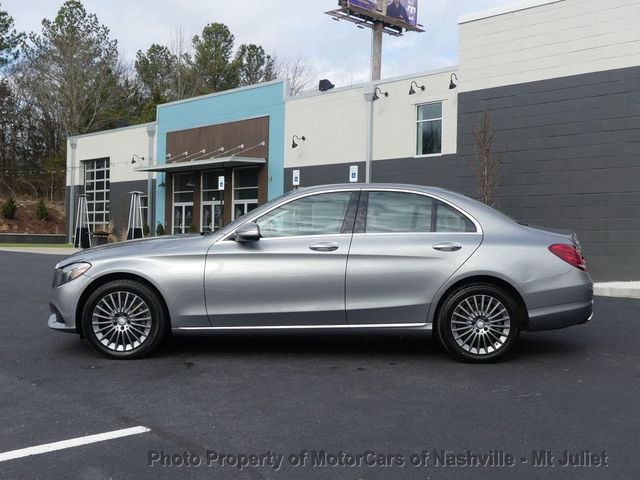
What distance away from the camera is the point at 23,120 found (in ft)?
167

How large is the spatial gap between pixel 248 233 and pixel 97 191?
104 ft

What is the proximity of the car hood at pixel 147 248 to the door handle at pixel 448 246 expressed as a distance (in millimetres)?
1970

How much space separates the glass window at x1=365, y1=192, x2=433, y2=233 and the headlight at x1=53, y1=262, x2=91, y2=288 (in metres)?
2.55

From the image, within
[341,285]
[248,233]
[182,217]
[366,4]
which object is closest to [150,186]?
[182,217]

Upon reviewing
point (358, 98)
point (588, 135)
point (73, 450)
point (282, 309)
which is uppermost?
point (358, 98)

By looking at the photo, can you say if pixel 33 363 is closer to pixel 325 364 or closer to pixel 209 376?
pixel 209 376

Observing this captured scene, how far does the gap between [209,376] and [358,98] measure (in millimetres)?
17737

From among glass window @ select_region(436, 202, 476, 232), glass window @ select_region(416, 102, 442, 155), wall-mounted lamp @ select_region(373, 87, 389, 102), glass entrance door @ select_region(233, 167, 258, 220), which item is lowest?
glass window @ select_region(436, 202, 476, 232)

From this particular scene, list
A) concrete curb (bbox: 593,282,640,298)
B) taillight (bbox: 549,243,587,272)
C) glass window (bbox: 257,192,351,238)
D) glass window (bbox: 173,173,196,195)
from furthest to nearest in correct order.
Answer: glass window (bbox: 173,173,196,195) < concrete curb (bbox: 593,282,640,298) < glass window (bbox: 257,192,351,238) < taillight (bbox: 549,243,587,272)

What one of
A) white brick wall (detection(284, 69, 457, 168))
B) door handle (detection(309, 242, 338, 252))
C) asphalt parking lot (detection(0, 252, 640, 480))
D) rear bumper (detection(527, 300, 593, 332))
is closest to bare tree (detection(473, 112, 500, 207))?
white brick wall (detection(284, 69, 457, 168))

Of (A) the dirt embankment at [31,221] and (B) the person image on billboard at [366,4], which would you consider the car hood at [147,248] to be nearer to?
(B) the person image on billboard at [366,4]

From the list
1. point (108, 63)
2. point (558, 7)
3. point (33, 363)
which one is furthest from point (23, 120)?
point (33, 363)

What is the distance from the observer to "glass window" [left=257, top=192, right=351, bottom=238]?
6066mm

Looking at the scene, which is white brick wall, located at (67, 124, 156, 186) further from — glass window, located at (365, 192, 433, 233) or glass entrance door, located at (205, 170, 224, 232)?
glass window, located at (365, 192, 433, 233)
